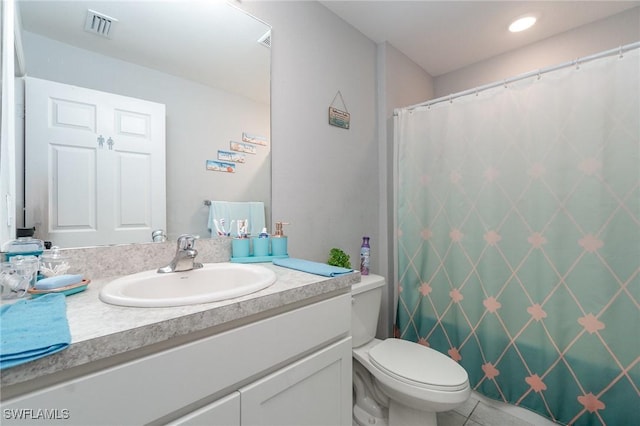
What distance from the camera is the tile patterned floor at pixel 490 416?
1.44m

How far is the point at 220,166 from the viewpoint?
1234mm

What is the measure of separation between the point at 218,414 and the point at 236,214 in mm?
803

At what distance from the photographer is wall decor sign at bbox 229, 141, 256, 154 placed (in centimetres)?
127

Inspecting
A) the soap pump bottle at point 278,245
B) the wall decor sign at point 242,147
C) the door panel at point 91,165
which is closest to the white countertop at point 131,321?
the door panel at point 91,165

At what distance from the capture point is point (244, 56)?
4.37 feet

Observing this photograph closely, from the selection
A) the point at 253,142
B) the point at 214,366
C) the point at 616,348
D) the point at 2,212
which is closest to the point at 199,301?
the point at 214,366

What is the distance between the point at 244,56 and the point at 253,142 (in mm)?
412

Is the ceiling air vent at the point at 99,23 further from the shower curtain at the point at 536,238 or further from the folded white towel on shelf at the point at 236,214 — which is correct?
the shower curtain at the point at 536,238

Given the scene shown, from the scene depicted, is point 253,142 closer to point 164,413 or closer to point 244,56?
point 244,56

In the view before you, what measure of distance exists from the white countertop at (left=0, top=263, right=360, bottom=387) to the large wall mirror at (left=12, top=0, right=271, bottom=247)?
434 millimetres

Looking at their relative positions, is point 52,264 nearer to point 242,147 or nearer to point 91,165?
point 91,165

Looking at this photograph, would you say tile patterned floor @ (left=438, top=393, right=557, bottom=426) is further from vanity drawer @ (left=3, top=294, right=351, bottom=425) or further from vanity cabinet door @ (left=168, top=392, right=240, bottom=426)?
vanity cabinet door @ (left=168, top=392, right=240, bottom=426)

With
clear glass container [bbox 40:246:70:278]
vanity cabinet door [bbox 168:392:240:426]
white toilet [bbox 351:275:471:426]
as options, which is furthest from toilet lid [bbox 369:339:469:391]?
clear glass container [bbox 40:246:70:278]

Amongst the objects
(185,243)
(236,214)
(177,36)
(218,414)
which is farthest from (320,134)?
(218,414)
